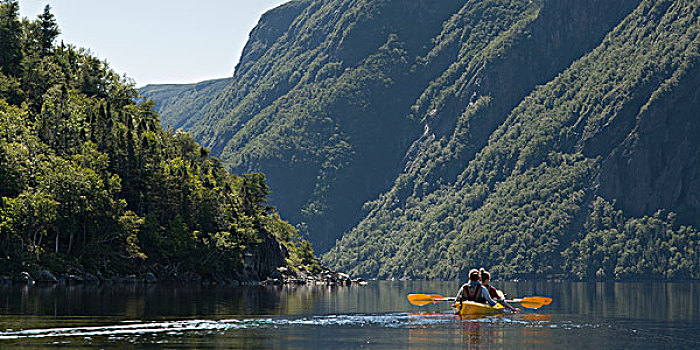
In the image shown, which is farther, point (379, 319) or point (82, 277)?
point (82, 277)

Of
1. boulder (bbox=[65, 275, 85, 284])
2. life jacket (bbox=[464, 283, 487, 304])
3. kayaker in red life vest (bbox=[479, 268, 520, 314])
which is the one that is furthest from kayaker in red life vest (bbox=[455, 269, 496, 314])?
boulder (bbox=[65, 275, 85, 284])

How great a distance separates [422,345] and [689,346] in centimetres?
1318

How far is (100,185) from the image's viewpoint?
129 meters

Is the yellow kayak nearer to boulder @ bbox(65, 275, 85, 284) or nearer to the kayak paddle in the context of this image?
the kayak paddle

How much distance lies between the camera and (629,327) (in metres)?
56.9

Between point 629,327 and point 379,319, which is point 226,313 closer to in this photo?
point 379,319

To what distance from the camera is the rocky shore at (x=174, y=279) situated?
111 meters

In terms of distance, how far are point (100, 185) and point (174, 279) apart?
1930 centimetres

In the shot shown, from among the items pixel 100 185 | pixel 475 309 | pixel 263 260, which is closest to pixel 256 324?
pixel 475 309

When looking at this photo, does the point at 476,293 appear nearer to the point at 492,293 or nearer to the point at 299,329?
the point at 492,293

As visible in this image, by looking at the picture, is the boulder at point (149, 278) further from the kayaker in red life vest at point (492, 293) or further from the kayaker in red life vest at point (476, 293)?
the kayaker in red life vest at point (476, 293)

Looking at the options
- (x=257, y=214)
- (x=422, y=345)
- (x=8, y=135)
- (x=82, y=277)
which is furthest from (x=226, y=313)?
(x=257, y=214)

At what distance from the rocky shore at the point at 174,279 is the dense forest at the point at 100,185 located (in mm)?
1228

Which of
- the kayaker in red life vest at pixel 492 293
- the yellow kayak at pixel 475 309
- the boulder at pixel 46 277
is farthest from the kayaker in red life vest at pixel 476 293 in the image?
the boulder at pixel 46 277
